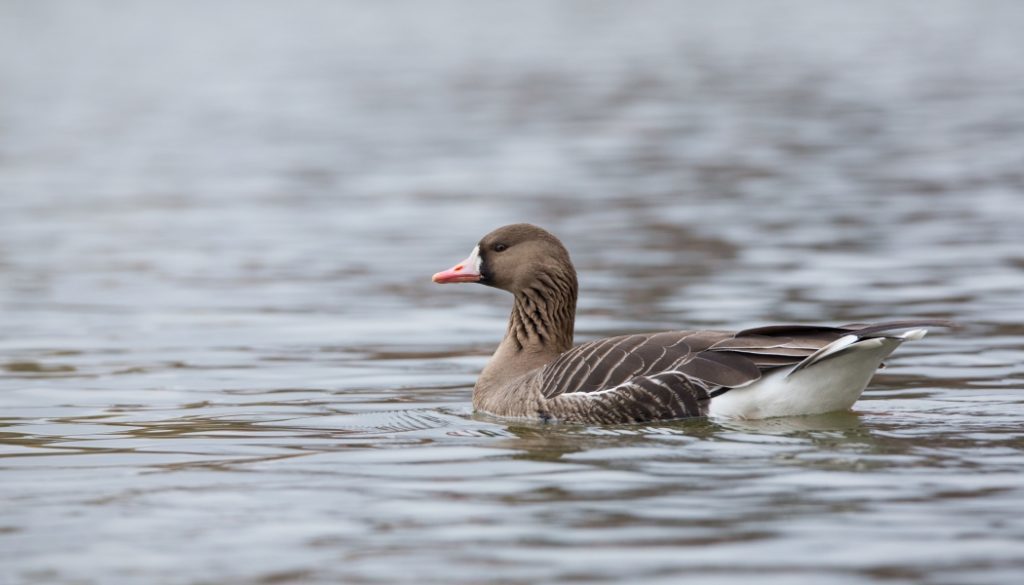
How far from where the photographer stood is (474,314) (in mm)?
16562

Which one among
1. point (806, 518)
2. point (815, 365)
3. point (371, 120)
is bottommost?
point (806, 518)

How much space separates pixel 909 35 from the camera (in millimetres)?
58750

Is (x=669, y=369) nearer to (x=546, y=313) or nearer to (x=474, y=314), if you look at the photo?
(x=546, y=313)

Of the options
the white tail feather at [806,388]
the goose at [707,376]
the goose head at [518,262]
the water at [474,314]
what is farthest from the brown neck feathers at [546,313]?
the white tail feather at [806,388]

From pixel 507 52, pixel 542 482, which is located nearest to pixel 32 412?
pixel 542 482

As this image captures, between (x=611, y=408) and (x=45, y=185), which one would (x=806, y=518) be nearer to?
(x=611, y=408)

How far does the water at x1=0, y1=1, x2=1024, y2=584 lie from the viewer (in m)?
7.55

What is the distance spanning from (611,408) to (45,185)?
1991cm

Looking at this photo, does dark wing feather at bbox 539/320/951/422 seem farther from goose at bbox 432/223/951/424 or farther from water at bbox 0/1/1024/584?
water at bbox 0/1/1024/584

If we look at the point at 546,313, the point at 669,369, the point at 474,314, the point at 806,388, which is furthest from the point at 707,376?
the point at 474,314

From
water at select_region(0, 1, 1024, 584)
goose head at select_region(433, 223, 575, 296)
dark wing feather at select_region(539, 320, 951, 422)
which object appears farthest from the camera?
goose head at select_region(433, 223, 575, 296)

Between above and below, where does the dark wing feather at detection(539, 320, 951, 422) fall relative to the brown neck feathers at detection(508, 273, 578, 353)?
below

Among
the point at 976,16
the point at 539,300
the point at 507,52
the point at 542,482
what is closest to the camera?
the point at 542,482

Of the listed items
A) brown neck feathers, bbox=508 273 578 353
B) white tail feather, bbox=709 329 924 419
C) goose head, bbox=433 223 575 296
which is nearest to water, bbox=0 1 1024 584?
white tail feather, bbox=709 329 924 419
